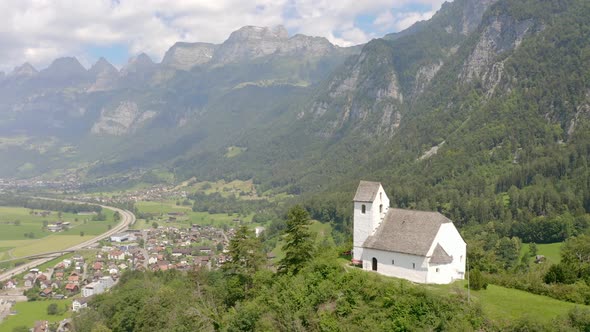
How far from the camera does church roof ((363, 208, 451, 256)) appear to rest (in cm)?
4928

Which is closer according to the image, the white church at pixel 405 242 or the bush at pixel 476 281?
the bush at pixel 476 281

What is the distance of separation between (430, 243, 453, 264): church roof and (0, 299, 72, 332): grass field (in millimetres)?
87349

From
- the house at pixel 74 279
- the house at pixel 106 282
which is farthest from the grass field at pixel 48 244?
the house at pixel 106 282

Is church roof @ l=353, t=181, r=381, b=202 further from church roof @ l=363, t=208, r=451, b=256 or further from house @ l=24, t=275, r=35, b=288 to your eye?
house @ l=24, t=275, r=35, b=288

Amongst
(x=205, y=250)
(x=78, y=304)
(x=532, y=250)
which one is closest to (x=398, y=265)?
(x=532, y=250)

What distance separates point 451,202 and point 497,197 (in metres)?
11.6

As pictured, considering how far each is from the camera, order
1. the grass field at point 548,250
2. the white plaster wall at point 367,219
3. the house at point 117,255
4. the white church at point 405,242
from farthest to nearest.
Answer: the house at point 117,255 < the grass field at point 548,250 < the white plaster wall at point 367,219 < the white church at point 405,242

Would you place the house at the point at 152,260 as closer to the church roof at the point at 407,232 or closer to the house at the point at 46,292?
the house at the point at 46,292

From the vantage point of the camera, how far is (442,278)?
4859cm

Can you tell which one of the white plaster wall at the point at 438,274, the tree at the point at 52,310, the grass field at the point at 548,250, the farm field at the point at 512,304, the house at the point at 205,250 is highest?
the white plaster wall at the point at 438,274

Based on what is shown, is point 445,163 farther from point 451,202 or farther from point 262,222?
point 262,222

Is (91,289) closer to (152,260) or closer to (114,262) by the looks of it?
(114,262)

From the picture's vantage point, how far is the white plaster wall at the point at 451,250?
48.8 meters

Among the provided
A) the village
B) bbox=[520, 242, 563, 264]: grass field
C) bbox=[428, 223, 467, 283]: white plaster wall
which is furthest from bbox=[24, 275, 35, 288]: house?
bbox=[520, 242, 563, 264]: grass field
